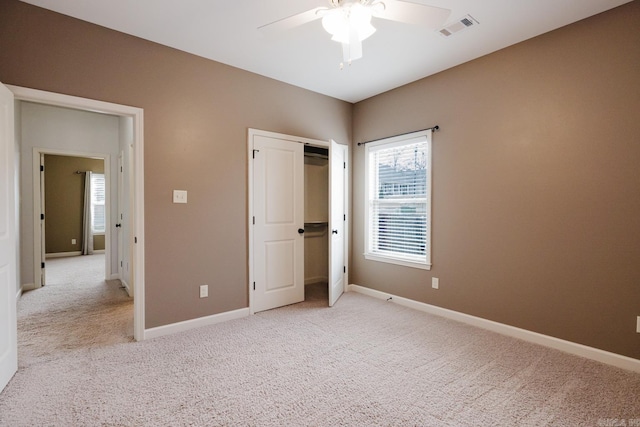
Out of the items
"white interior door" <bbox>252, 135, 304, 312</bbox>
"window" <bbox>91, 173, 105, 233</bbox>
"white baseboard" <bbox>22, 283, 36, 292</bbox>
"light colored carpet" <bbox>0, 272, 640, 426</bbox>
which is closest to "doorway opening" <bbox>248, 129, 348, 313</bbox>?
"white interior door" <bbox>252, 135, 304, 312</bbox>

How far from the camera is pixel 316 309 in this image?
3.80 m

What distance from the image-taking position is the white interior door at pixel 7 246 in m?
2.10

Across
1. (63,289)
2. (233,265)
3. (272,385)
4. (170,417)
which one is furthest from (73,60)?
(63,289)

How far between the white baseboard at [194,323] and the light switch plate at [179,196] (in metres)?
1.21

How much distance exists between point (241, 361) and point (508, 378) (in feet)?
6.54

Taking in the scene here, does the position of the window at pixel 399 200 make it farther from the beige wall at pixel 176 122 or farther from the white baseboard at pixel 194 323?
the white baseboard at pixel 194 323

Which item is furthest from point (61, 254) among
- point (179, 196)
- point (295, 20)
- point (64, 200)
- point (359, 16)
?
point (359, 16)

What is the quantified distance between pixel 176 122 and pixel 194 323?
6.64 ft

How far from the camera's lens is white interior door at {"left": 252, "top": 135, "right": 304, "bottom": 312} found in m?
3.67

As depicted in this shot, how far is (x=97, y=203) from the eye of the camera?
320 inches

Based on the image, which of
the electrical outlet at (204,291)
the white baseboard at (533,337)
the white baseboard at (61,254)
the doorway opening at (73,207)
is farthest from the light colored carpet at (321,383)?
the white baseboard at (61,254)

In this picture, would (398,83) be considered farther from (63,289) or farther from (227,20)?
(63,289)

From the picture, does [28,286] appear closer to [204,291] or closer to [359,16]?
[204,291]

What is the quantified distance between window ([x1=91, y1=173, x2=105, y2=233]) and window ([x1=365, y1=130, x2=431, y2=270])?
7.35 metres
